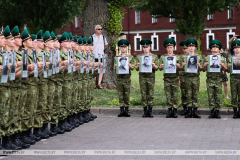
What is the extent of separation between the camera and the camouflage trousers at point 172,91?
14172 millimetres

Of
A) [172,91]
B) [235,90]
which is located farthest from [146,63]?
[235,90]

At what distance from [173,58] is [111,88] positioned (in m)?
5.32

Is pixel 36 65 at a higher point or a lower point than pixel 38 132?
higher

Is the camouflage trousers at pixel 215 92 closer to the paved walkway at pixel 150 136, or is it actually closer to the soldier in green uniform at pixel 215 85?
the soldier in green uniform at pixel 215 85

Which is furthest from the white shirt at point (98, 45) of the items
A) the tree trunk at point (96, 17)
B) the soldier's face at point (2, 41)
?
the soldier's face at point (2, 41)

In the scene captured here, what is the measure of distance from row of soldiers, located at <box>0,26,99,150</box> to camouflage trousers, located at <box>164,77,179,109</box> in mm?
2222

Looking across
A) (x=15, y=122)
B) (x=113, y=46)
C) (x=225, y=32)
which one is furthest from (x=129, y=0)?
(x=225, y=32)

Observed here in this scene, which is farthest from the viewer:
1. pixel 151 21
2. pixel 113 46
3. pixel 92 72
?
pixel 151 21

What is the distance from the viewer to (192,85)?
14141mm

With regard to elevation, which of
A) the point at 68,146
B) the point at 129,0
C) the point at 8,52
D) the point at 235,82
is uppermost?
the point at 129,0

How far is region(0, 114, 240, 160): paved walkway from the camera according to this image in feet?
30.8

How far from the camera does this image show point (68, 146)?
9.66 meters

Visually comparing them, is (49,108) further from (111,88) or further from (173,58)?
(111,88)

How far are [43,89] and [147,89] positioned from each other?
4765 millimetres
